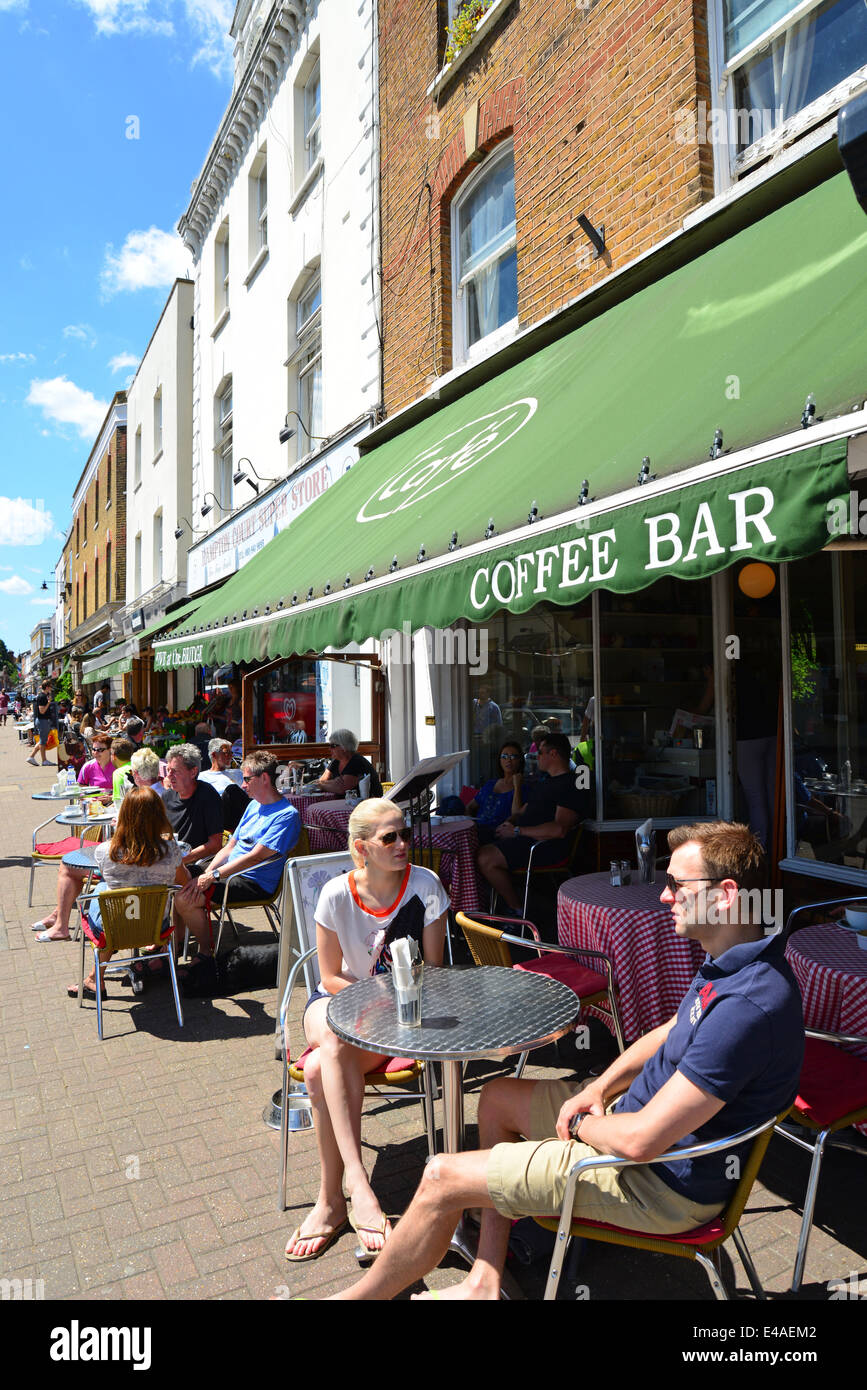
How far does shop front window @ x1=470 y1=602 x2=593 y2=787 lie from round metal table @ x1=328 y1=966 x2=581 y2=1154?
395cm

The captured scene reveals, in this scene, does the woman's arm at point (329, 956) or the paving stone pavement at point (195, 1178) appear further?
the woman's arm at point (329, 956)

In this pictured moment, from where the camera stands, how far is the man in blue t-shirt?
6.05m

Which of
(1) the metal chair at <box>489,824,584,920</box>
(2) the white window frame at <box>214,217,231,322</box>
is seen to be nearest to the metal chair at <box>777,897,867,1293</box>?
(1) the metal chair at <box>489,824,584,920</box>

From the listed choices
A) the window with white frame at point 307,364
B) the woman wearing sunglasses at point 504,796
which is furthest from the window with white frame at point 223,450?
the woman wearing sunglasses at point 504,796

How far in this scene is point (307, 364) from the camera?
41.7ft

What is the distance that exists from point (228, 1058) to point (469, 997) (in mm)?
2153

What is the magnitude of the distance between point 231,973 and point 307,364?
9605 millimetres

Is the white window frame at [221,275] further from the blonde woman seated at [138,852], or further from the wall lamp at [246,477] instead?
the blonde woman seated at [138,852]

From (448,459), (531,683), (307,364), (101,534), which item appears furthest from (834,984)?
(101,534)

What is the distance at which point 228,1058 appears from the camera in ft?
15.3

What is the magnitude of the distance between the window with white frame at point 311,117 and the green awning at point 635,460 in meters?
7.54

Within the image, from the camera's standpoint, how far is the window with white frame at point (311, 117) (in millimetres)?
12133

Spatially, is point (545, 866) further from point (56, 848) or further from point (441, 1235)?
point (56, 848)

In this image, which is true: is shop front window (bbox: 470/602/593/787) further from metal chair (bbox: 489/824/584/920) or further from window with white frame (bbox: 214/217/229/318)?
window with white frame (bbox: 214/217/229/318)
